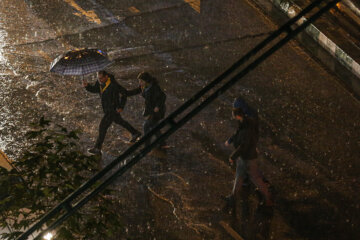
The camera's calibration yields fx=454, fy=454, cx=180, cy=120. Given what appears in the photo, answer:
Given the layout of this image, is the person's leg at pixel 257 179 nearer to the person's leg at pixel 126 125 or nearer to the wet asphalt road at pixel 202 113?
the wet asphalt road at pixel 202 113

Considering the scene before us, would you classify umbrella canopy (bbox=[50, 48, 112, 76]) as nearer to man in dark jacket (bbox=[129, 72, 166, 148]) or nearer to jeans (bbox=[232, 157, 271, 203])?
man in dark jacket (bbox=[129, 72, 166, 148])

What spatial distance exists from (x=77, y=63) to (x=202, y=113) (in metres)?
3.12

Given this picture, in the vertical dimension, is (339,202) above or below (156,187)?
above

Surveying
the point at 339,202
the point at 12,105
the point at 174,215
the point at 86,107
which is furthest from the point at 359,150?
the point at 12,105

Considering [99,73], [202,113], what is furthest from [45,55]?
[202,113]

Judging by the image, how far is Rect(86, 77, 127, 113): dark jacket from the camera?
8.39 metres

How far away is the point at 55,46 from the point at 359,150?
8.85 metres

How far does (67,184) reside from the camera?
4379 mm

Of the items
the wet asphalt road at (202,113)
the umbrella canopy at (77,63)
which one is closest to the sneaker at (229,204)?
the wet asphalt road at (202,113)

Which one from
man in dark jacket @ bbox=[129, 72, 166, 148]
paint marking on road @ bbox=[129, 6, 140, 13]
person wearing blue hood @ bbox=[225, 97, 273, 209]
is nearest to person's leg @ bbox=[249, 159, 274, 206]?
person wearing blue hood @ bbox=[225, 97, 273, 209]

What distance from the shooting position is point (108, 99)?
8469mm

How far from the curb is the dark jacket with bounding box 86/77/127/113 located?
19.8 ft

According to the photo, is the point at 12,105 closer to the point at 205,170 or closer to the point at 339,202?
the point at 205,170

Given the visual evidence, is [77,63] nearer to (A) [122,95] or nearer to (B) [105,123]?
(A) [122,95]
